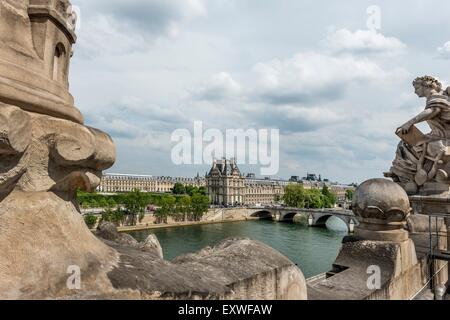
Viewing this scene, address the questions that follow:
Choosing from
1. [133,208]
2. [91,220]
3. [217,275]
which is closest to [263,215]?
[133,208]

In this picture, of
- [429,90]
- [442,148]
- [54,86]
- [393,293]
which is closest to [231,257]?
[54,86]

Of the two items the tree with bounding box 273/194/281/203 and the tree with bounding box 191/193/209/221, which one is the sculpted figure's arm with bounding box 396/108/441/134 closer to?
the tree with bounding box 191/193/209/221

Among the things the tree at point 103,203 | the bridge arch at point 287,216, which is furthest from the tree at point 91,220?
the bridge arch at point 287,216

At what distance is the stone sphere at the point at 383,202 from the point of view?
12.7ft

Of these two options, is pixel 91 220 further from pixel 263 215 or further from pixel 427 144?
pixel 427 144

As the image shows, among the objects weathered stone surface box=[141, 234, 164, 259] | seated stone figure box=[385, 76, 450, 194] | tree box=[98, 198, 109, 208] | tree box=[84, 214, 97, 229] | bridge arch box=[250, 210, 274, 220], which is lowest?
bridge arch box=[250, 210, 274, 220]

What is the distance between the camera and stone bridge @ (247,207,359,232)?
53362 millimetres

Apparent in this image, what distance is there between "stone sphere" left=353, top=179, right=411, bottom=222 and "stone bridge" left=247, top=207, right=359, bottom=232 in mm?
49311

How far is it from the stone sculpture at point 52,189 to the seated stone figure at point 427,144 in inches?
197

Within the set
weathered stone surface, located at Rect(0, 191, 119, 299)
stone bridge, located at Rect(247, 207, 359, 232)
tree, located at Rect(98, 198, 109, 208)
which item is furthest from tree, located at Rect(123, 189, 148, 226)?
weathered stone surface, located at Rect(0, 191, 119, 299)

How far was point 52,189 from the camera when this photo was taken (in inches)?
67.6

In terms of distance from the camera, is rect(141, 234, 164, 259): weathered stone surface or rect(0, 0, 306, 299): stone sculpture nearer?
rect(0, 0, 306, 299): stone sculpture

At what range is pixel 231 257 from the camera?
232 cm
